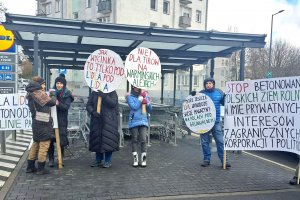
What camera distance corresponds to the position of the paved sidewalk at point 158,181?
5.16m

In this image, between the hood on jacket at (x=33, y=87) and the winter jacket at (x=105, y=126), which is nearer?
the hood on jacket at (x=33, y=87)

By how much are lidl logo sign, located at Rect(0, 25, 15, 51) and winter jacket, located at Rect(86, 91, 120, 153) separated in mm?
3582

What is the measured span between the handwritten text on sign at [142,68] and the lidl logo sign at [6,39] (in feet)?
12.3

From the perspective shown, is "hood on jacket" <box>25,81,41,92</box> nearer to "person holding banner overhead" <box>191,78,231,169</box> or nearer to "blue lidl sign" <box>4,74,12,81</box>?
"blue lidl sign" <box>4,74,12,81</box>

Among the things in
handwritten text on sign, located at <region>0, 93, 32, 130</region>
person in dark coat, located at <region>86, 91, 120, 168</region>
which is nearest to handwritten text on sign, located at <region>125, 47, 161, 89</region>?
person in dark coat, located at <region>86, 91, 120, 168</region>

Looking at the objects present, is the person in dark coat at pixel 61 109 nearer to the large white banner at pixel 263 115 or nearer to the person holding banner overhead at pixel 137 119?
the person holding banner overhead at pixel 137 119

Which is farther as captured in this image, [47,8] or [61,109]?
[47,8]

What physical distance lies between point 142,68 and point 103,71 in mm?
A: 829

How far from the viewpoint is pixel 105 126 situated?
6465mm

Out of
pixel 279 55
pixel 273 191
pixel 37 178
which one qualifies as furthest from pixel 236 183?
pixel 279 55

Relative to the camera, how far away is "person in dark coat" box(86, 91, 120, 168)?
6438 millimetres

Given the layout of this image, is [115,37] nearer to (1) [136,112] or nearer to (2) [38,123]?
(1) [136,112]

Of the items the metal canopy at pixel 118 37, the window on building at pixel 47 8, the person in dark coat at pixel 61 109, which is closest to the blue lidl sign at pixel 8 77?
the metal canopy at pixel 118 37

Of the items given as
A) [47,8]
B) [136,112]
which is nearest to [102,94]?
[136,112]
